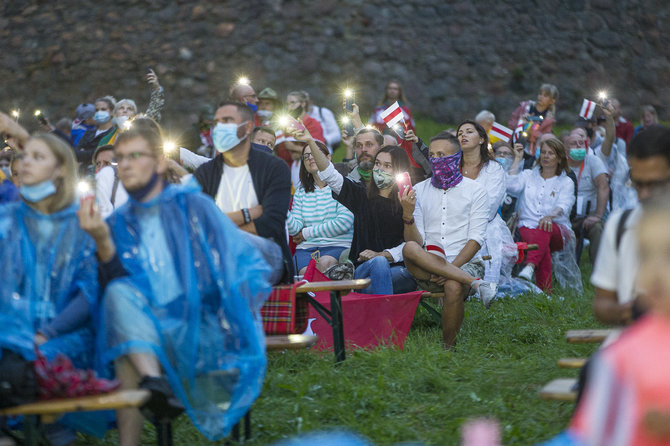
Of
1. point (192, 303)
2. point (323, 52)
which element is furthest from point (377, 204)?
point (323, 52)

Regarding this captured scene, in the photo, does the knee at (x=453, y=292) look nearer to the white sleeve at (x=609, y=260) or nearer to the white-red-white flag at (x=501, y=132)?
the white sleeve at (x=609, y=260)

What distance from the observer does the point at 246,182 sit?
5535 mm

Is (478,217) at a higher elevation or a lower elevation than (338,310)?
higher

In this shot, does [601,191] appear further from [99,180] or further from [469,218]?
[99,180]

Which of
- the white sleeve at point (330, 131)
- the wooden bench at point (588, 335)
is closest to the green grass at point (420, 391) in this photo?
the wooden bench at point (588, 335)

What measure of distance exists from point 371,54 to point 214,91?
10.1 feet

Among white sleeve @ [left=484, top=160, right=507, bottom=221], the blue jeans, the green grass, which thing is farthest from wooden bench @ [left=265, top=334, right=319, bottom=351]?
white sleeve @ [left=484, top=160, right=507, bottom=221]

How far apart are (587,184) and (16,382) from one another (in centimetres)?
768

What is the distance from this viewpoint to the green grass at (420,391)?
448 centimetres

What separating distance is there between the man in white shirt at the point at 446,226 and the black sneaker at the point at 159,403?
3024 millimetres

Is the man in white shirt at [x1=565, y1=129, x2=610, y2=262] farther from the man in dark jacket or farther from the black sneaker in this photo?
the black sneaker

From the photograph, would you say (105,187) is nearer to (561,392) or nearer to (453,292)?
(453,292)

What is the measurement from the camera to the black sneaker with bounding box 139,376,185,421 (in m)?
3.58

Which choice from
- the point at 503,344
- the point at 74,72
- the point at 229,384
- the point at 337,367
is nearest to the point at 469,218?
the point at 503,344
